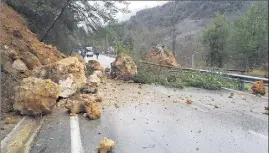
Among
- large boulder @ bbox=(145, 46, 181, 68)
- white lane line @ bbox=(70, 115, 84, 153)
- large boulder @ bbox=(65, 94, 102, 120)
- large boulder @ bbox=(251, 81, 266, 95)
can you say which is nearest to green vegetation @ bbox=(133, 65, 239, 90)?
large boulder @ bbox=(251, 81, 266, 95)

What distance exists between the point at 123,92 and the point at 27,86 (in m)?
A: 4.47

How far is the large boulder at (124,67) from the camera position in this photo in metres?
15.3

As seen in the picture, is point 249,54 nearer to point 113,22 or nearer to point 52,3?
point 113,22

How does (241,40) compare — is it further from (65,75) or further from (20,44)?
(65,75)

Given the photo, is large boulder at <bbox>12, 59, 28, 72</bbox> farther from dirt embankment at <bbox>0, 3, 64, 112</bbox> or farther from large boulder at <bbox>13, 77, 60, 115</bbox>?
large boulder at <bbox>13, 77, 60, 115</bbox>

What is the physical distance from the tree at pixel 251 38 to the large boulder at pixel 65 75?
2513cm

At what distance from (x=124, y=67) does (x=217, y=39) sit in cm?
2273

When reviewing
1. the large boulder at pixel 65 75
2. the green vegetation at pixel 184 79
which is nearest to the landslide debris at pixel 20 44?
the large boulder at pixel 65 75

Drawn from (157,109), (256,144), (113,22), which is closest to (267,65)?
(113,22)

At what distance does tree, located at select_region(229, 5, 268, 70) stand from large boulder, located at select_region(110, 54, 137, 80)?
2006 centimetres

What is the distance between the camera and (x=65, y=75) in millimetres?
10023

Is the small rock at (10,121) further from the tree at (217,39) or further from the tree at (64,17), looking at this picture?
the tree at (217,39)

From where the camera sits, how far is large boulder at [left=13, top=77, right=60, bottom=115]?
800 cm

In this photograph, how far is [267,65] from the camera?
34.5 metres
